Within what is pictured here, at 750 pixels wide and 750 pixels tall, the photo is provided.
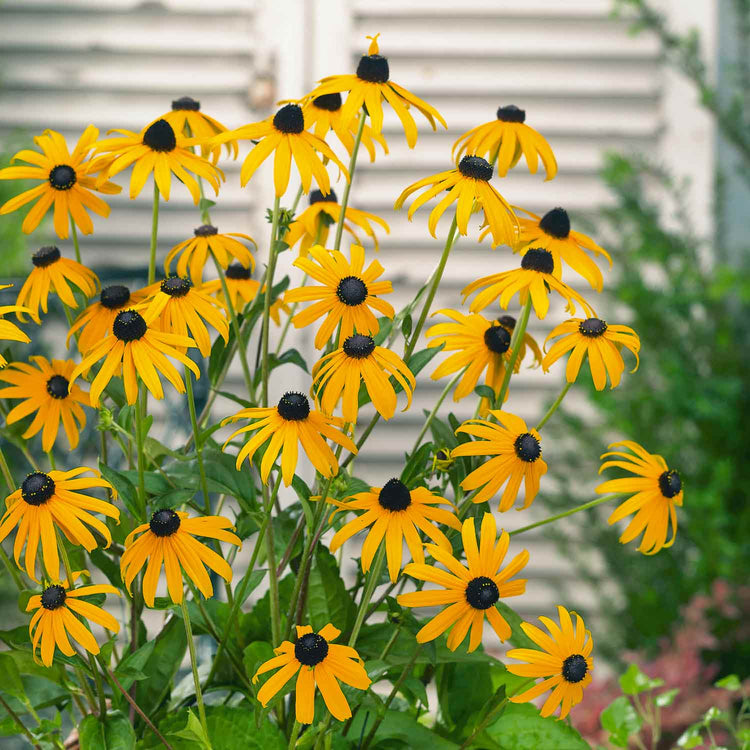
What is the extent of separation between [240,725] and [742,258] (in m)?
1.54

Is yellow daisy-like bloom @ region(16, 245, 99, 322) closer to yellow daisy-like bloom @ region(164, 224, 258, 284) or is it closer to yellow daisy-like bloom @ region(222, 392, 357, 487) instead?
yellow daisy-like bloom @ region(164, 224, 258, 284)

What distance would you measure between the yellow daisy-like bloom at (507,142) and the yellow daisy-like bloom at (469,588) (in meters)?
0.25

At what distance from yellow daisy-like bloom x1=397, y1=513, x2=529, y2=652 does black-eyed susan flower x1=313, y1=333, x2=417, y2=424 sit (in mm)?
75

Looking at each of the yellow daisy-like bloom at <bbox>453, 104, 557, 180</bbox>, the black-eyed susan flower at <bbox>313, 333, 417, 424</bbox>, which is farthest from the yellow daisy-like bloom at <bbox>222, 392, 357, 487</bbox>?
the yellow daisy-like bloom at <bbox>453, 104, 557, 180</bbox>

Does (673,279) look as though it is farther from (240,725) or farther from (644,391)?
(240,725)

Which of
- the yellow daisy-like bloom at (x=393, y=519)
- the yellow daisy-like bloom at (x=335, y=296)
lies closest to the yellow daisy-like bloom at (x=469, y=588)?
the yellow daisy-like bloom at (x=393, y=519)

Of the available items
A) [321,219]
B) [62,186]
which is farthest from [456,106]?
[62,186]

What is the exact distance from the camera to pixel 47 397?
1.80 feet

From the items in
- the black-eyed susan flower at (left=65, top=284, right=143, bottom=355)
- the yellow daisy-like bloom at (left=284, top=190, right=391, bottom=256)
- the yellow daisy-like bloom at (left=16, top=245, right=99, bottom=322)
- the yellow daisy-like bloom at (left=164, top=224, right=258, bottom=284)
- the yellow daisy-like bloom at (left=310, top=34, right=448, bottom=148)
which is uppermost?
the yellow daisy-like bloom at (left=310, top=34, right=448, bottom=148)

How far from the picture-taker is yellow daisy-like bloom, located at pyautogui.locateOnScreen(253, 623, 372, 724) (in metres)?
0.40

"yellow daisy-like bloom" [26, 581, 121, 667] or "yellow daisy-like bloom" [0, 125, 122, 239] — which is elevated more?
"yellow daisy-like bloom" [0, 125, 122, 239]

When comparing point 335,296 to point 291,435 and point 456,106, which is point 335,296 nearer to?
point 291,435

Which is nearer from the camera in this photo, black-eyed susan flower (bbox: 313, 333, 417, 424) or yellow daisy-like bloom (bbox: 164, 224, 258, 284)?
black-eyed susan flower (bbox: 313, 333, 417, 424)

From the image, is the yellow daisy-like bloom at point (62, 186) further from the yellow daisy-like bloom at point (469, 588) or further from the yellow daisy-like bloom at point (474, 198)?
the yellow daisy-like bloom at point (469, 588)
